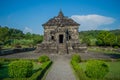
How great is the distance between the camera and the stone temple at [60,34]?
37406 mm

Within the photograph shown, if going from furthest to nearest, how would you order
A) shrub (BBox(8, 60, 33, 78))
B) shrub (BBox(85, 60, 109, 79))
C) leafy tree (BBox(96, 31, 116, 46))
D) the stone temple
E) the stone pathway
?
leafy tree (BBox(96, 31, 116, 46)) < the stone temple < the stone pathway < shrub (BBox(85, 60, 109, 79)) < shrub (BBox(8, 60, 33, 78))

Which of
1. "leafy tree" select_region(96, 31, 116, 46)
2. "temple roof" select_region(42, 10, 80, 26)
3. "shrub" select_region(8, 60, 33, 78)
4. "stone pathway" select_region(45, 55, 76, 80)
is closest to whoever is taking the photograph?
"shrub" select_region(8, 60, 33, 78)

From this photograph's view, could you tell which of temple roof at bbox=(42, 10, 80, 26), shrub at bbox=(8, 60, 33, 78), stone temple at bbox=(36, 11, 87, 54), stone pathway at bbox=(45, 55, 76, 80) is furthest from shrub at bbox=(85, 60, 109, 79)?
temple roof at bbox=(42, 10, 80, 26)

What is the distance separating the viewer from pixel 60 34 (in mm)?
39438

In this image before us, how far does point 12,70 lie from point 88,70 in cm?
591

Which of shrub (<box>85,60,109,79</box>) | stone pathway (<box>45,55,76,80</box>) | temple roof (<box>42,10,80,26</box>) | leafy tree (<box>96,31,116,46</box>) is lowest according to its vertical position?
stone pathway (<box>45,55,76,80</box>)

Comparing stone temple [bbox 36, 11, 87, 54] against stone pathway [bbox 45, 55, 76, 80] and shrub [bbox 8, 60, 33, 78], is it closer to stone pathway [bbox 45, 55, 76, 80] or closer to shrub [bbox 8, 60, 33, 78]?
stone pathway [bbox 45, 55, 76, 80]

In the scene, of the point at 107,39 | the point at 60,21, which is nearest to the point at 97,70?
the point at 60,21

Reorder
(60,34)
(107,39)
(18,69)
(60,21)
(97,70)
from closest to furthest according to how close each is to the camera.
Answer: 1. (18,69)
2. (97,70)
3. (60,34)
4. (60,21)
5. (107,39)

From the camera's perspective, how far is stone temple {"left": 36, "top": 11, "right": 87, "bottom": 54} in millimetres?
37406

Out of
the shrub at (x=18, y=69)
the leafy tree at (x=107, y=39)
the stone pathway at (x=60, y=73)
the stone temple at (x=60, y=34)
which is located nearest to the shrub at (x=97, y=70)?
the stone pathway at (x=60, y=73)

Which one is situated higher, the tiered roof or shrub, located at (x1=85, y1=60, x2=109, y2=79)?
the tiered roof

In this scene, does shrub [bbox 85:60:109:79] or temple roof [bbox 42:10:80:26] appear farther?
temple roof [bbox 42:10:80:26]

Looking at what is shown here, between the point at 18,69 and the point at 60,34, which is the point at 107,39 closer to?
the point at 60,34
